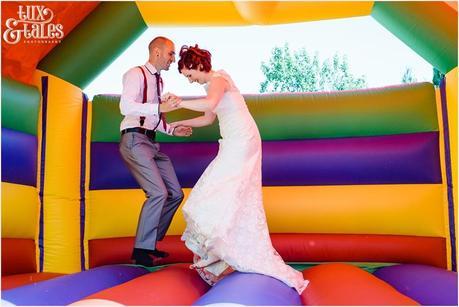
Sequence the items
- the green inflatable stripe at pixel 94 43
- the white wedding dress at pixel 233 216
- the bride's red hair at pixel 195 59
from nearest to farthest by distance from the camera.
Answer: the white wedding dress at pixel 233 216 → the bride's red hair at pixel 195 59 → the green inflatable stripe at pixel 94 43

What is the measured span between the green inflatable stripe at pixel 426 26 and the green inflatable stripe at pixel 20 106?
6.08 ft

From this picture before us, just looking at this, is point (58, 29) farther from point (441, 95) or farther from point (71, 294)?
point (441, 95)

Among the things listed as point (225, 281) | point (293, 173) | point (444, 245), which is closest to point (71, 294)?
point (225, 281)

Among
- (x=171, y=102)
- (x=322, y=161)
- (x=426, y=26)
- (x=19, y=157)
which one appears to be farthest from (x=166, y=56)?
(x=426, y=26)

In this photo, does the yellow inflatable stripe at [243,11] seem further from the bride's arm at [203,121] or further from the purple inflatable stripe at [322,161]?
the purple inflatable stripe at [322,161]

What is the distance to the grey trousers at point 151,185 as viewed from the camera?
236 cm

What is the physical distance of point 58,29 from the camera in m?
2.63

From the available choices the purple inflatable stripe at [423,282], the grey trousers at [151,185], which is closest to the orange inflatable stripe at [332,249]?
the purple inflatable stripe at [423,282]

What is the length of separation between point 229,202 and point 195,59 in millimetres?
674

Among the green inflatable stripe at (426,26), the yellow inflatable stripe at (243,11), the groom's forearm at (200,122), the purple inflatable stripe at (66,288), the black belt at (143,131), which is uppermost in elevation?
the yellow inflatable stripe at (243,11)

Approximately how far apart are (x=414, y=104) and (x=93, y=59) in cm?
174

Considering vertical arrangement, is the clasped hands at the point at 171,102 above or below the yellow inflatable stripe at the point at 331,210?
above

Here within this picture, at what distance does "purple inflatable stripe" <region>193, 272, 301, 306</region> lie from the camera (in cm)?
151

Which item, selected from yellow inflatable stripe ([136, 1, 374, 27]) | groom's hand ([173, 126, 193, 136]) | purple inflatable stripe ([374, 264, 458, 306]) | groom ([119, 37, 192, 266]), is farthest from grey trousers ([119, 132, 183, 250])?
purple inflatable stripe ([374, 264, 458, 306])
